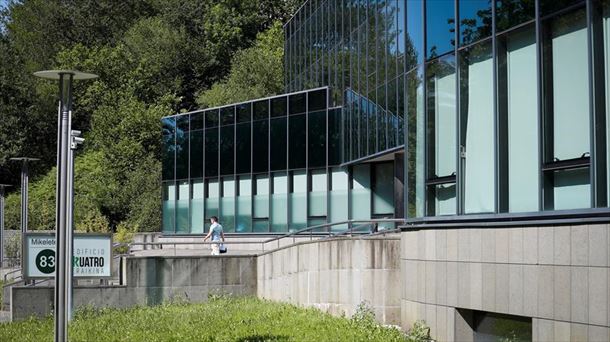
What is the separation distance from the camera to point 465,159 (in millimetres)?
18828

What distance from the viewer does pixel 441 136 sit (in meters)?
19.8

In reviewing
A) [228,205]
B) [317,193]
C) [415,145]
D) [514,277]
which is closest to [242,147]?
[228,205]

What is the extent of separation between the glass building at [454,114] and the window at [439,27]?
→ 0.03 metres

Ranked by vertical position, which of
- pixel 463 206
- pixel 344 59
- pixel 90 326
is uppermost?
pixel 344 59

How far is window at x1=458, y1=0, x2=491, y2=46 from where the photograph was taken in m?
18.1

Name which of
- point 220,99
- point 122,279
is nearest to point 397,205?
point 122,279

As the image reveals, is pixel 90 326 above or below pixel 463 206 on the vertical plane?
below

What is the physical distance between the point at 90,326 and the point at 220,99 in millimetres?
39144

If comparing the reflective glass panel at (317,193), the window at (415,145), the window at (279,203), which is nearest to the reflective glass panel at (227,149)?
the window at (279,203)

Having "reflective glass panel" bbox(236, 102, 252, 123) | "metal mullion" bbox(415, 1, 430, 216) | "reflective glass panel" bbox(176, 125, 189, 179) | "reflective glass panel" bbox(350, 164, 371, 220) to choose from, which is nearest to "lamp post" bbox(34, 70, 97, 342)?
"metal mullion" bbox(415, 1, 430, 216)

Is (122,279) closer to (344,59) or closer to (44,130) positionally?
(344,59)

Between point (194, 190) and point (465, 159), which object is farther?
point (194, 190)

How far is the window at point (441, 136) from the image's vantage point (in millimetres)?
19348

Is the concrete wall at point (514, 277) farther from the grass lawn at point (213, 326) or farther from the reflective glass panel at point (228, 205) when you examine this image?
the reflective glass panel at point (228, 205)
